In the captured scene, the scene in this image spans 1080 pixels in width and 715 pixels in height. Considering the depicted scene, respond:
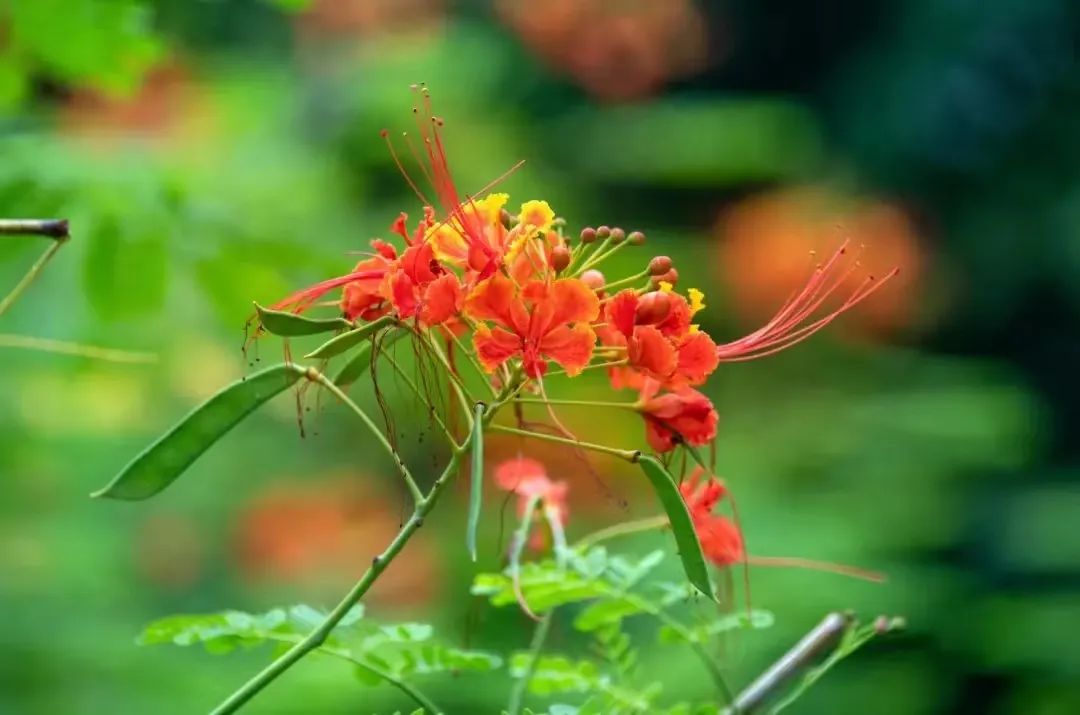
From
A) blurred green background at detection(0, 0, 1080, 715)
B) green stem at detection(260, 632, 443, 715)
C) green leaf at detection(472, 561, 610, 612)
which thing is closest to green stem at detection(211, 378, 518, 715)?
green stem at detection(260, 632, 443, 715)

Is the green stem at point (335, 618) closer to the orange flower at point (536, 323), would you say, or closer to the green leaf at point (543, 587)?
the orange flower at point (536, 323)

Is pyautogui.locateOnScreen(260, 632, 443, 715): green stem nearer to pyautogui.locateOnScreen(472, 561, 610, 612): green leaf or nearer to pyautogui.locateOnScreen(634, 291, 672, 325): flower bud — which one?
pyautogui.locateOnScreen(472, 561, 610, 612): green leaf

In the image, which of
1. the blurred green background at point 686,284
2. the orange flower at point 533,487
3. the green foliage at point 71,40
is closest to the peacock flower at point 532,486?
the orange flower at point 533,487

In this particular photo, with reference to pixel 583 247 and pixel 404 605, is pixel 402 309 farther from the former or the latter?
pixel 404 605

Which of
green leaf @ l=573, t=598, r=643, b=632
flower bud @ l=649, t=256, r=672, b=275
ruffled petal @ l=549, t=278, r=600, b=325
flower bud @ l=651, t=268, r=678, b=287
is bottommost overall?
green leaf @ l=573, t=598, r=643, b=632

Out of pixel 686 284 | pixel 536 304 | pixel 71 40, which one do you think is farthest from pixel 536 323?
pixel 686 284

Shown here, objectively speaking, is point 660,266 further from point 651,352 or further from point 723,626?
point 723,626

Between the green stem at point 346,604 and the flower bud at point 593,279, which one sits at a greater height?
the flower bud at point 593,279

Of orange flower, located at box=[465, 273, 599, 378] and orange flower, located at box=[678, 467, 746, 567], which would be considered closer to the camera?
orange flower, located at box=[465, 273, 599, 378]
